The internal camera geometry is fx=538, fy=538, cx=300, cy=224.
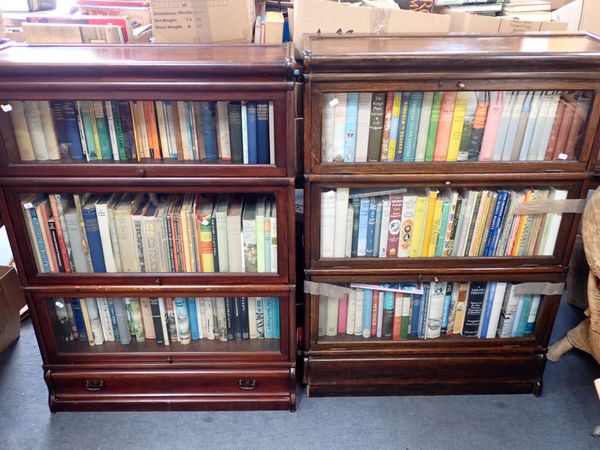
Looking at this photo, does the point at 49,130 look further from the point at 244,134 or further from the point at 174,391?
the point at 174,391

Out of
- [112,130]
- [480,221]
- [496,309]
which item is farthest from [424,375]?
[112,130]

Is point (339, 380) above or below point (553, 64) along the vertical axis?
below

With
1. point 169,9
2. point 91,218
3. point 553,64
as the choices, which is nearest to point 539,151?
point 553,64

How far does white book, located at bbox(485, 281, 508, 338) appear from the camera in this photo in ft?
6.01

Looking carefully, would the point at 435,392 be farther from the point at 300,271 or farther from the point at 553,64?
the point at 553,64

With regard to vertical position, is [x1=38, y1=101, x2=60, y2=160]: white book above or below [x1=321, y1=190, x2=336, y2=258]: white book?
above

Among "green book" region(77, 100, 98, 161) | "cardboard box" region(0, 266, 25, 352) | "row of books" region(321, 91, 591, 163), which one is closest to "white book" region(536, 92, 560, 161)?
"row of books" region(321, 91, 591, 163)

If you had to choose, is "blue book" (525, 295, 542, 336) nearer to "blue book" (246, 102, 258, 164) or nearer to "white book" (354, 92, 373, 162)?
"white book" (354, 92, 373, 162)

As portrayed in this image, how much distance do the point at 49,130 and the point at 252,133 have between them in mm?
590

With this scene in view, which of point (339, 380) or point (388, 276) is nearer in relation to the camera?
point (388, 276)

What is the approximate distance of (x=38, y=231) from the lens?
1663 millimetres

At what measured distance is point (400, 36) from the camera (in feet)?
5.52

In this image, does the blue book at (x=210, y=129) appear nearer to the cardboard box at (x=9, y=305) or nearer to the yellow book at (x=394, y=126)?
the yellow book at (x=394, y=126)

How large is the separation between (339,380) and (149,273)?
77 cm
